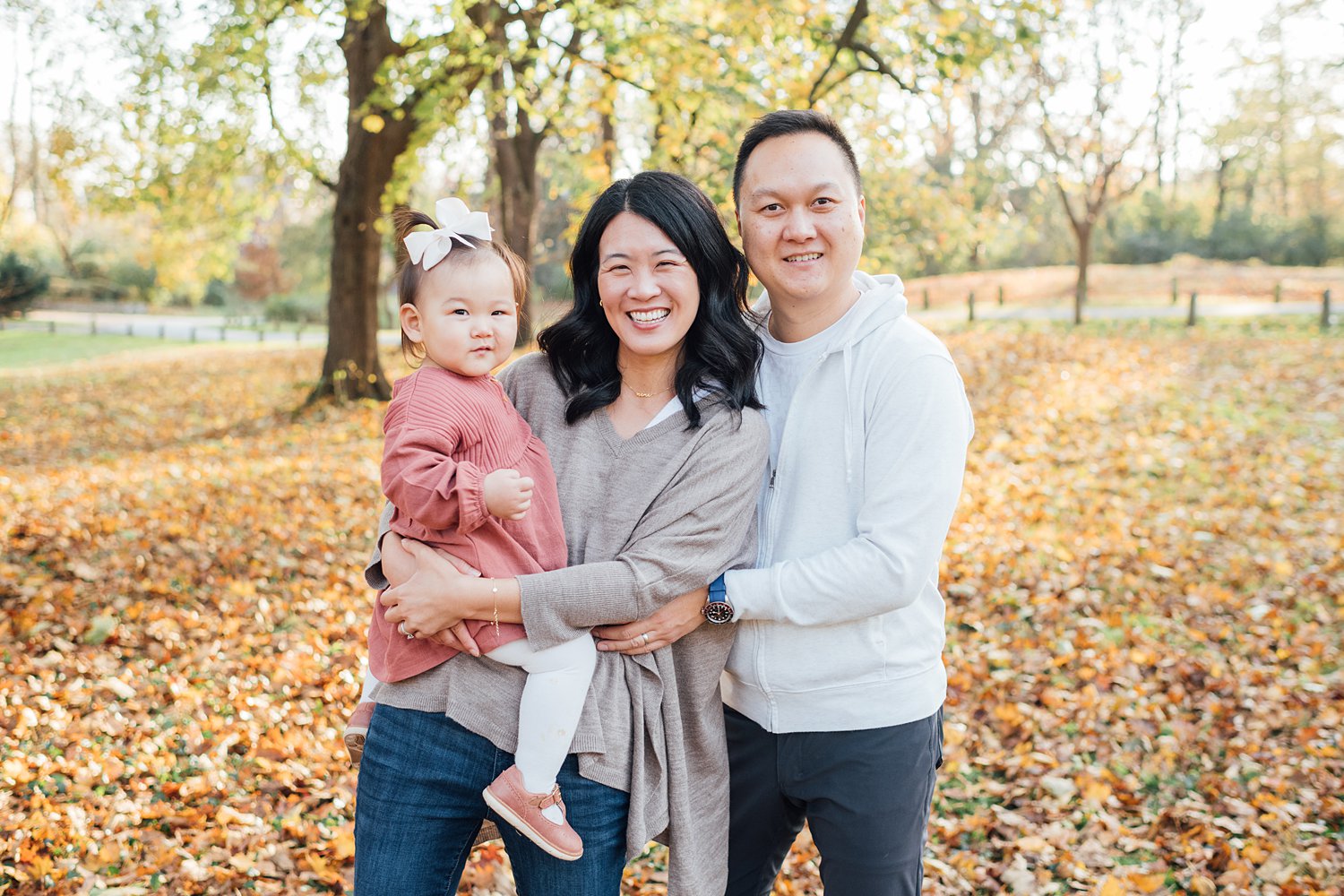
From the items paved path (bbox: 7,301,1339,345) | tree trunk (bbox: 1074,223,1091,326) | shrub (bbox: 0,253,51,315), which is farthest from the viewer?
shrub (bbox: 0,253,51,315)

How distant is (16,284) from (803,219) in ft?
128

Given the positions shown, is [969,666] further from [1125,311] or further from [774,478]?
[1125,311]

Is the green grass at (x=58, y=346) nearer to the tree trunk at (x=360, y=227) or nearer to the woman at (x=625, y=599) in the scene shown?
the tree trunk at (x=360, y=227)

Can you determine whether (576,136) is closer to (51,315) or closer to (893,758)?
(893,758)

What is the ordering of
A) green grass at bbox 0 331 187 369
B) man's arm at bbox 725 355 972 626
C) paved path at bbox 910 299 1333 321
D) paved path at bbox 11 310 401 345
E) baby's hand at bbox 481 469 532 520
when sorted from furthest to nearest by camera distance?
paved path at bbox 11 310 401 345, green grass at bbox 0 331 187 369, paved path at bbox 910 299 1333 321, man's arm at bbox 725 355 972 626, baby's hand at bbox 481 469 532 520

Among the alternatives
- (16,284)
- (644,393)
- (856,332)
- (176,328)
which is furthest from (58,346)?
(856,332)

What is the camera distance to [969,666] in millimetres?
5789

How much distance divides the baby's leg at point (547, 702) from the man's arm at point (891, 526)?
38 cm

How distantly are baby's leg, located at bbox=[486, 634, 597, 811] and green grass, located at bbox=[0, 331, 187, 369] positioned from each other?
25653 mm

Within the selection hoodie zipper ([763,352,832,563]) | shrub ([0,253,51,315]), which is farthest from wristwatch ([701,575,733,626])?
shrub ([0,253,51,315])

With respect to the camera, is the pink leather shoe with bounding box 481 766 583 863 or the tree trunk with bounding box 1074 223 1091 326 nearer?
the pink leather shoe with bounding box 481 766 583 863

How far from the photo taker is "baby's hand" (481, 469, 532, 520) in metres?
1.98

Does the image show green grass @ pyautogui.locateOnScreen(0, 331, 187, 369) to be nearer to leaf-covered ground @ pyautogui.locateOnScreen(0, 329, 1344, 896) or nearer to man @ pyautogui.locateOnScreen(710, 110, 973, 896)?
leaf-covered ground @ pyautogui.locateOnScreen(0, 329, 1344, 896)

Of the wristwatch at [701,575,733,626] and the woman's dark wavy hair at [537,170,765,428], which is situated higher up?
the woman's dark wavy hair at [537,170,765,428]
